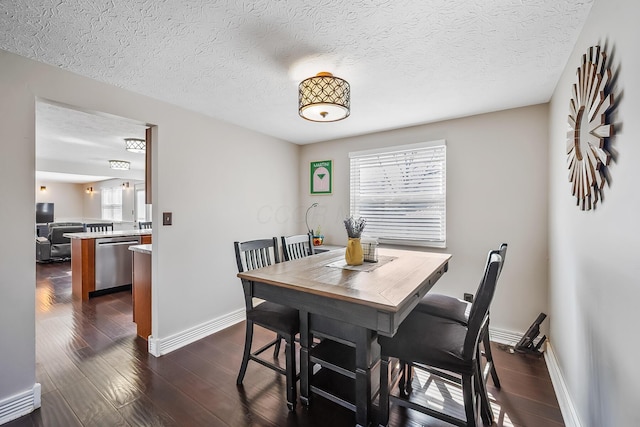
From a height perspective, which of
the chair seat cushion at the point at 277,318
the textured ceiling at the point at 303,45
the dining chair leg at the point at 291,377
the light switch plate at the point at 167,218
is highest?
the textured ceiling at the point at 303,45

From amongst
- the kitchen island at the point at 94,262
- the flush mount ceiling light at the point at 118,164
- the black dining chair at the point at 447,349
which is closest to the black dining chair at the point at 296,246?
the black dining chair at the point at 447,349

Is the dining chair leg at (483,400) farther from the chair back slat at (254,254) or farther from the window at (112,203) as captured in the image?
the window at (112,203)

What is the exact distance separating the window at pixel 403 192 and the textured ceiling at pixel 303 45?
0.76m

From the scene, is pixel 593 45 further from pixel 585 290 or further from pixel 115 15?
pixel 115 15

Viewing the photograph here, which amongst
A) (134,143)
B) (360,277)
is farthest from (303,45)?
(134,143)

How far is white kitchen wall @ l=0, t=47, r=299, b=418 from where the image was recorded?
67.0 inches

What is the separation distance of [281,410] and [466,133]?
9.35ft

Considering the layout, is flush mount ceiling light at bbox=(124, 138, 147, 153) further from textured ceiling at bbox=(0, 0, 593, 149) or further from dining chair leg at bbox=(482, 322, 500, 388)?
dining chair leg at bbox=(482, 322, 500, 388)

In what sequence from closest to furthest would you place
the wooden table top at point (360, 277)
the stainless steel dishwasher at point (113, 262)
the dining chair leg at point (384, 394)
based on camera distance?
the wooden table top at point (360, 277)
the dining chair leg at point (384, 394)
the stainless steel dishwasher at point (113, 262)

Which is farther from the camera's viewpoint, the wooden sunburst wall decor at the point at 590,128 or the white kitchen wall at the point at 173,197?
the white kitchen wall at the point at 173,197

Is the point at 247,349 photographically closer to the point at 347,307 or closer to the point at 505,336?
the point at 347,307

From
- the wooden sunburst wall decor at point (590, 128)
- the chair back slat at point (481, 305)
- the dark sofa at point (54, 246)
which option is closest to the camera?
the wooden sunburst wall decor at point (590, 128)

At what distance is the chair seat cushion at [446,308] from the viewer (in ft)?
5.55

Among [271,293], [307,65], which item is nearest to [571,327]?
[271,293]
